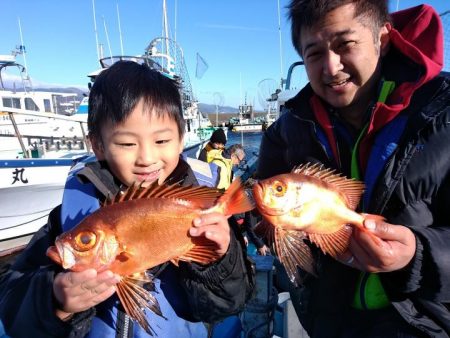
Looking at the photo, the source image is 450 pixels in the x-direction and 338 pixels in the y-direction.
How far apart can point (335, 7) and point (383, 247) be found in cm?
140

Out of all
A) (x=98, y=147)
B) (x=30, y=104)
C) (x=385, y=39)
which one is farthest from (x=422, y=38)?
(x=30, y=104)

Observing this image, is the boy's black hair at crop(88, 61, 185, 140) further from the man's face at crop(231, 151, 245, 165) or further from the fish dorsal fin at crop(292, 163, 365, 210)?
the man's face at crop(231, 151, 245, 165)

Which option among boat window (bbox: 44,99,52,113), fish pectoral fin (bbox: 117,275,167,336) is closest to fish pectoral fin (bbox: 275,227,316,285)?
fish pectoral fin (bbox: 117,275,167,336)

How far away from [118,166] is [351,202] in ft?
4.62

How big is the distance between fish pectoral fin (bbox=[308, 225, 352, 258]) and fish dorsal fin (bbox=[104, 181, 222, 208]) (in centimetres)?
58

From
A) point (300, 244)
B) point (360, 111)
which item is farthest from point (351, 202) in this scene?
point (360, 111)

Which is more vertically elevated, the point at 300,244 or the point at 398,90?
the point at 398,90

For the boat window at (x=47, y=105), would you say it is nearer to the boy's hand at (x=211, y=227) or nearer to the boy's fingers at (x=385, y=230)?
the boy's hand at (x=211, y=227)

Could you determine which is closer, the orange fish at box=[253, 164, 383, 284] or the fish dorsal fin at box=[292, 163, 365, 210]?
the orange fish at box=[253, 164, 383, 284]

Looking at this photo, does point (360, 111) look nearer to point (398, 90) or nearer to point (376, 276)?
point (398, 90)

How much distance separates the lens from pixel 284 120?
256 centimetres

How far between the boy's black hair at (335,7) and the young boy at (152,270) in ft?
3.21

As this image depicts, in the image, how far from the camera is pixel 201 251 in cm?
175

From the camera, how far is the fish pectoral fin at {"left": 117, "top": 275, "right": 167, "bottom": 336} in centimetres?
161
